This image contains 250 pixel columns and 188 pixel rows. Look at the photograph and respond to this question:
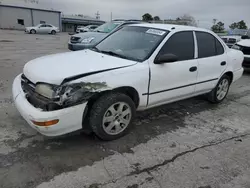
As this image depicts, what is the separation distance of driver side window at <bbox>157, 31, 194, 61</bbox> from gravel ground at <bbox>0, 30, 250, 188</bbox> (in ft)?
3.86

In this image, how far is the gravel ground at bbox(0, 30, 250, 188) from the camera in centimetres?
263

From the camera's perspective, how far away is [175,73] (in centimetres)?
388

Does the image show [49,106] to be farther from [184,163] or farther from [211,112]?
[211,112]

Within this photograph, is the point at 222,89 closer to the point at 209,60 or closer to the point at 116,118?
the point at 209,60

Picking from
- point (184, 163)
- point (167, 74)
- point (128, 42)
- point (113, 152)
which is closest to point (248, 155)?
point (184, 163)

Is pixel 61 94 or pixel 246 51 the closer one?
pixel 61 94

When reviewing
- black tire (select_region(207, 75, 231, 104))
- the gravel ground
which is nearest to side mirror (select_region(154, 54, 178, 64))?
the gravel ground

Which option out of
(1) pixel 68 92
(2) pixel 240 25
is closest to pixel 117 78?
(1) pixel 68 92

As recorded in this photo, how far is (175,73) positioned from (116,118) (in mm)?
1282

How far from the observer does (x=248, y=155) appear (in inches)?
130

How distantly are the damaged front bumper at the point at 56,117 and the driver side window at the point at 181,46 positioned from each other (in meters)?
1.63

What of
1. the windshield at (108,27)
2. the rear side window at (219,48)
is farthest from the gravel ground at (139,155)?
the windshield at (108,27)

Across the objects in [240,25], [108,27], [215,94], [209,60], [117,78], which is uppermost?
[240,25]

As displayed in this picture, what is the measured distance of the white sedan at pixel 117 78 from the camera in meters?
2.85
